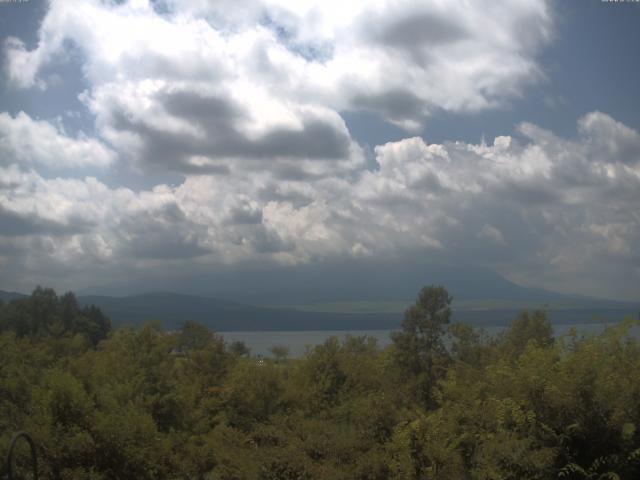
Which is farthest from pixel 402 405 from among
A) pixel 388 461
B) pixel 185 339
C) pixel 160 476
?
pixel 185 339

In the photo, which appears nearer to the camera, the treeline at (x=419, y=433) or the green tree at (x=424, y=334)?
the treeline at (x=419, y=433)

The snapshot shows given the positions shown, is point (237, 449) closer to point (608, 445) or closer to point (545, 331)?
point (608, 445)

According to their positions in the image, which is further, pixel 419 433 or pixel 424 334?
pixel 424 334

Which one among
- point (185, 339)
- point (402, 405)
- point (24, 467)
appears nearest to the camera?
point (24, 467)

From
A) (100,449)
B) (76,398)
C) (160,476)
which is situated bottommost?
(160,476)

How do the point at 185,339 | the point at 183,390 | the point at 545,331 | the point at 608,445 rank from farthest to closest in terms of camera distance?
1. the point at 185,339
2. the point at 545,331
3. the point at 183,390
4. the point at 608,445

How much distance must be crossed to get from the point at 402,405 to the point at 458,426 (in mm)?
2863

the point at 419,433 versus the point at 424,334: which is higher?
the point at 424,334

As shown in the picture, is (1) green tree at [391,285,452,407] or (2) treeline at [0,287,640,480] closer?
(2) treeline at [0,287,640,480]

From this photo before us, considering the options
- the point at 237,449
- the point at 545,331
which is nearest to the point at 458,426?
the point at 237,449

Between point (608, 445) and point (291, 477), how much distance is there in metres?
6.98

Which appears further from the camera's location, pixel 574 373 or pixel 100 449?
pixel 100 449

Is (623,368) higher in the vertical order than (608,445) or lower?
higher

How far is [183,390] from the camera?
30359 mm
